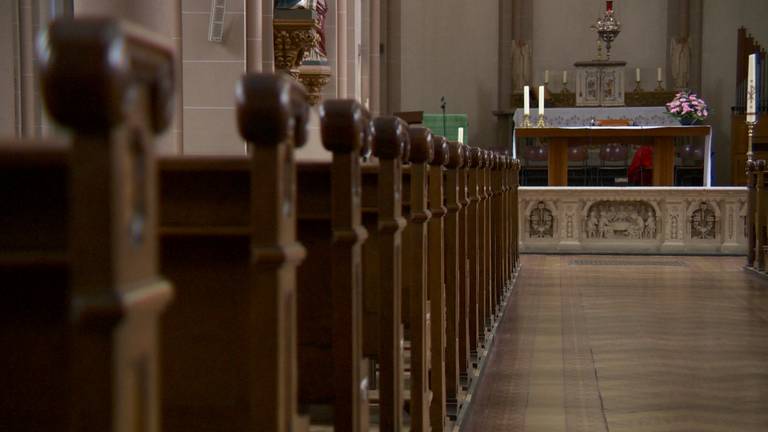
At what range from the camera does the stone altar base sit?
9.73 metres

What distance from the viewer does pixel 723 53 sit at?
652 inches

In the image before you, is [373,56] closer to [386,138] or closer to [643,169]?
[643,169]

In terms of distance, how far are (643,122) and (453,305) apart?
12.2 m

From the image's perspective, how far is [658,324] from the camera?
5414 millimetres

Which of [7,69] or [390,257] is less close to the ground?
[7,69]

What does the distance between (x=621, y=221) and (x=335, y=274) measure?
28.1ft

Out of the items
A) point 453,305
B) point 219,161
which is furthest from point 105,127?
point 453,305

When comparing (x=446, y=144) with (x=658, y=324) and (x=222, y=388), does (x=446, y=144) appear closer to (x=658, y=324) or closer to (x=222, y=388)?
(x=222, y=388)

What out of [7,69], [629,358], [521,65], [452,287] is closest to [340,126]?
[452,287]

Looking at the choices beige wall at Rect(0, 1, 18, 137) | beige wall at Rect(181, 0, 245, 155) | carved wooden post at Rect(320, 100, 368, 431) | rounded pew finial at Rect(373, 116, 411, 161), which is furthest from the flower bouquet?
carved wooden post at Rect(320, 100, 368, 431)

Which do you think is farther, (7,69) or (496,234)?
(7,69)

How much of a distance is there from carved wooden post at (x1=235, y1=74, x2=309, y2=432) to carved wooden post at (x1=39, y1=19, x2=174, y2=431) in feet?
1.17

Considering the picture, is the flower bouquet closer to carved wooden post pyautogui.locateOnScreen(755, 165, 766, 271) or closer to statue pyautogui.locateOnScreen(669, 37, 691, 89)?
carved wooden post pyautogui.locateOnScreen(755, 165, 766, 271)

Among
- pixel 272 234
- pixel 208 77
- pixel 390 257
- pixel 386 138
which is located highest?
pixel 208 77
